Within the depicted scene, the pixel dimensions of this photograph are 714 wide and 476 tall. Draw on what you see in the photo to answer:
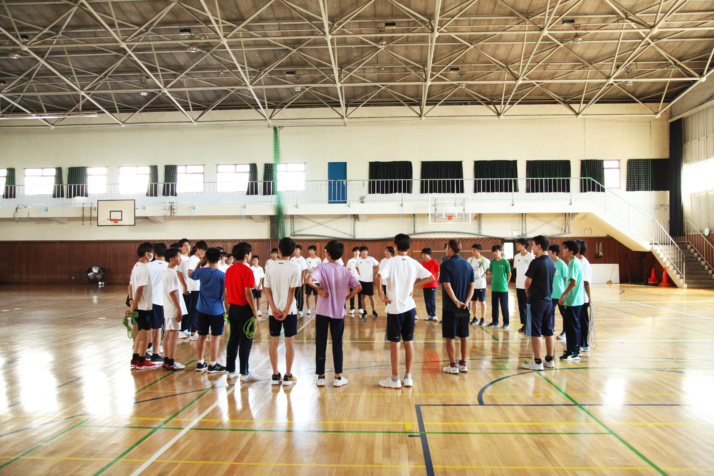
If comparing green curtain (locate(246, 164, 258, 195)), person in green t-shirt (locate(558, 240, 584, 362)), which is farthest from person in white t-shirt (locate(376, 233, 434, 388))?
green curtain (locate(246, 164, 258, 195))

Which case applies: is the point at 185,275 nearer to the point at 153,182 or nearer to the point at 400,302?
the point at 400,302

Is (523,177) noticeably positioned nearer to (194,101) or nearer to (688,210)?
(688,210)

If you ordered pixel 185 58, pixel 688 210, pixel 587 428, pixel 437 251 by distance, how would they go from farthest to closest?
1. pixel 437 251
2. pixel 688 210
3. pixel 185 58
4. pixel 587 428

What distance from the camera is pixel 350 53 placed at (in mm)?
16781

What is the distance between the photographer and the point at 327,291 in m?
4.82

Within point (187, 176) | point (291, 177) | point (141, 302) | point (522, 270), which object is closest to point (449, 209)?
point (291, 177)

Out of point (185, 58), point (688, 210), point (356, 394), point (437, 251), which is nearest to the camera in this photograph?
point (356, 394)

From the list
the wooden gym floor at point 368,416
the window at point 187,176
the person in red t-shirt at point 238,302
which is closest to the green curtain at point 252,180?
the window at point 187,176

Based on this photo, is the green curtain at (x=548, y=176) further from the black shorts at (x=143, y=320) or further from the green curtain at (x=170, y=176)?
the black shorts at (x=143, y=320)

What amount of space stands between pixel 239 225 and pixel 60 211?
8478mm

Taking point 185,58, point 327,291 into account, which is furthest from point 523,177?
point 327,291

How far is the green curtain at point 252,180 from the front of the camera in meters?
20.8

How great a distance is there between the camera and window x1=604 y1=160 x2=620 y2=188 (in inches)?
795

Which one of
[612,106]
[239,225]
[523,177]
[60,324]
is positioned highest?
[612,106]
